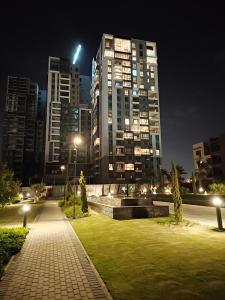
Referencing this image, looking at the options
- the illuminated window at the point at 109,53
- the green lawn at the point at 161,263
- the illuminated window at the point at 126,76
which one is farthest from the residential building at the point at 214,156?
the illuminated window at the point at 109,53

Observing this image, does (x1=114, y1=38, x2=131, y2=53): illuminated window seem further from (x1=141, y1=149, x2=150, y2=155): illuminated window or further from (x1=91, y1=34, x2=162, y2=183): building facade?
(x1=141, y1=149, x2=150, y2=155): illuminated window

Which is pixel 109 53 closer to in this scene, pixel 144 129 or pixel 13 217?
pixel 144 129

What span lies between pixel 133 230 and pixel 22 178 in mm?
145712

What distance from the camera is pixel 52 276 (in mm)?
7848

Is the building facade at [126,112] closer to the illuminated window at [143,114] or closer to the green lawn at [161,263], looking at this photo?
the illuminated window at [143,114]

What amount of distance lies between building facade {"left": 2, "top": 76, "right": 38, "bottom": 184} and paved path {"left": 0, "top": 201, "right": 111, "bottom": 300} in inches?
5727

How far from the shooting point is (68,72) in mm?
→ 149875

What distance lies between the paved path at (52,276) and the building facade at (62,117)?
4803 inches

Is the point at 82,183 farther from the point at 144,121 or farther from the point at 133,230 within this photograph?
the point at 144,121

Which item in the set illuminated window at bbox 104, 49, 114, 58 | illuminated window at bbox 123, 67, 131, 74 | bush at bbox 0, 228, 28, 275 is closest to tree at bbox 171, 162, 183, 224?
bush at bbox 0, 228, 28, 275

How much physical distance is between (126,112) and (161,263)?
116 m

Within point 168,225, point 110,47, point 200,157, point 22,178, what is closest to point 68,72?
point 110,47

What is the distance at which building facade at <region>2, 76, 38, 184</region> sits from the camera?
150m

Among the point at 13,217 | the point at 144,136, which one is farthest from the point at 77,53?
the point at 13,217
